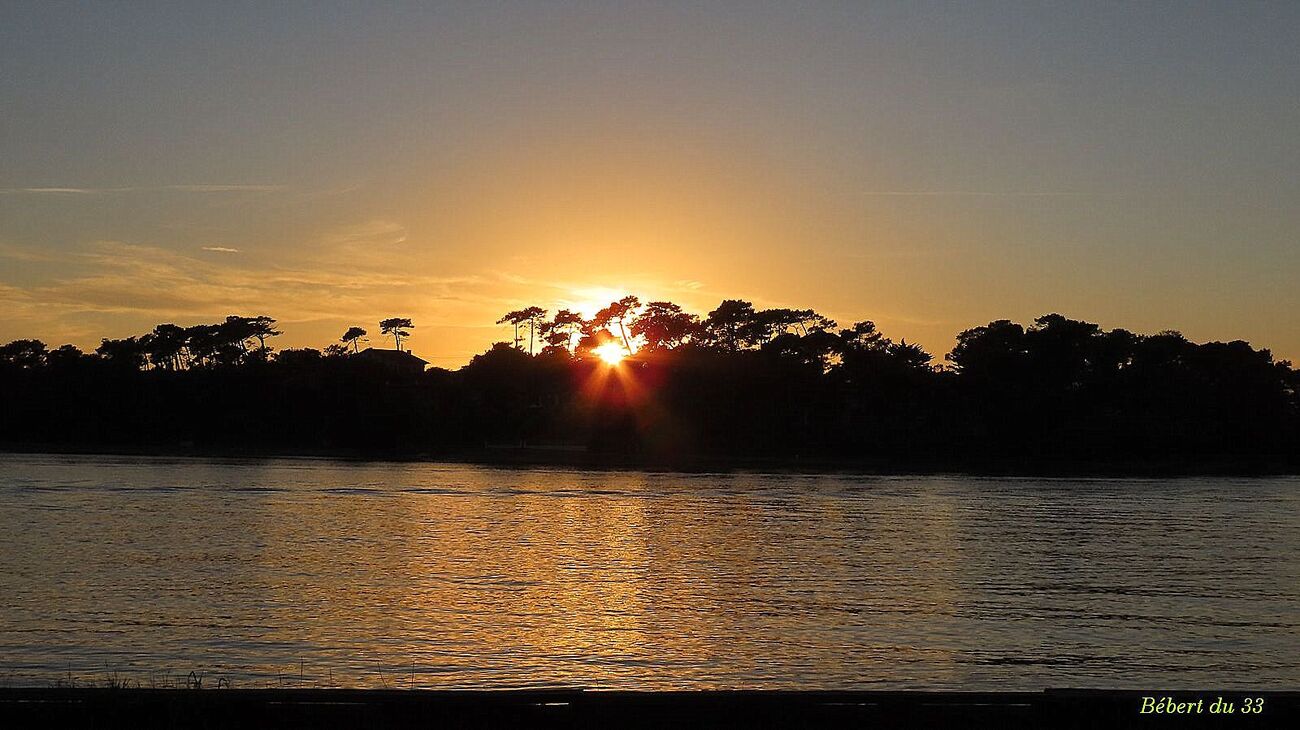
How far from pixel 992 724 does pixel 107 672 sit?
1423 cm

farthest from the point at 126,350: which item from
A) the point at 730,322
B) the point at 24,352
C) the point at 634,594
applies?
the point at 634,594

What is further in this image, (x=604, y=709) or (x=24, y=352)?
(x=24, y=352)

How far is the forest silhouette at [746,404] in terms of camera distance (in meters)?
135

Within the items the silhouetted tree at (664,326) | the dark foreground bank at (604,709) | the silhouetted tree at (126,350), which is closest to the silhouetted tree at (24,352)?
the silhouetted tree at (126,350)

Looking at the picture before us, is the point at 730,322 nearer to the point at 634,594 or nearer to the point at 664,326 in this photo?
the point at 664,326

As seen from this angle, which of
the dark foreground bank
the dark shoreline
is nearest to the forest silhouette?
the dark shoreline

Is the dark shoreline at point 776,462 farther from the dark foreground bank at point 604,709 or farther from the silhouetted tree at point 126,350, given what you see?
the dark foreground bank at point 604,709

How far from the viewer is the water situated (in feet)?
70.0

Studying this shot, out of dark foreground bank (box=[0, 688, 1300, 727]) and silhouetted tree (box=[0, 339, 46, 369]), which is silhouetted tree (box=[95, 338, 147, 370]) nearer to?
silhouetted tree (box=[0, 339, 46, 369])

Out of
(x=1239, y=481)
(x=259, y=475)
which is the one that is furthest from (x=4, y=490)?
(x=1239, y=481)

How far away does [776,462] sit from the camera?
137125mm

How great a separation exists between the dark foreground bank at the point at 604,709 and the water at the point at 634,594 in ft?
21.6

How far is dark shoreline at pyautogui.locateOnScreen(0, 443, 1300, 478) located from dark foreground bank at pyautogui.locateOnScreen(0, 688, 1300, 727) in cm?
11075

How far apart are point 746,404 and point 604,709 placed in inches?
4769
